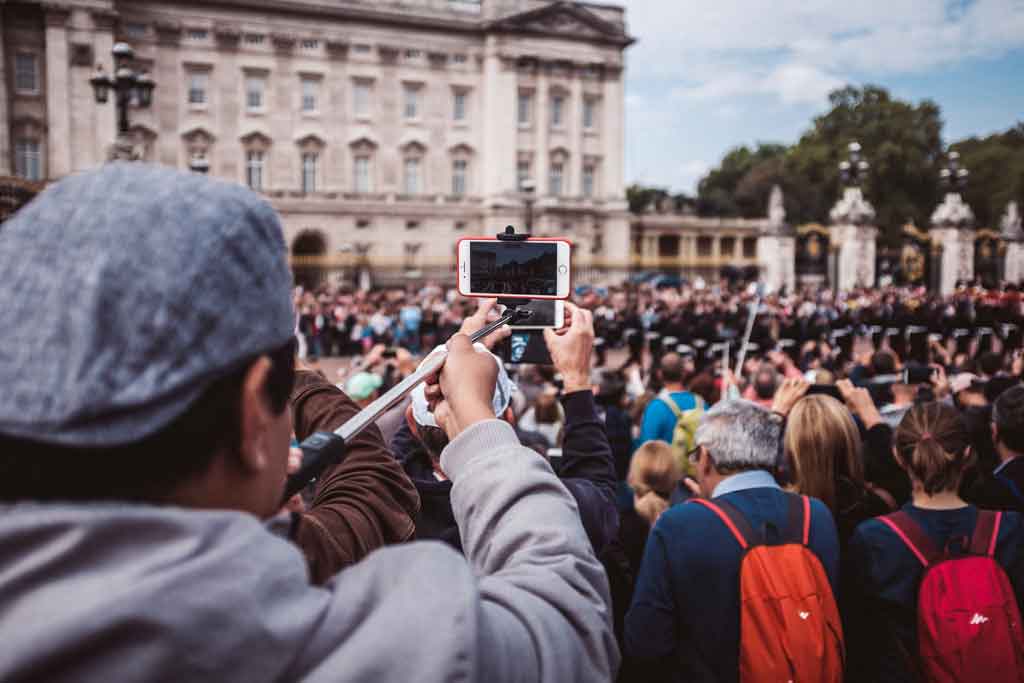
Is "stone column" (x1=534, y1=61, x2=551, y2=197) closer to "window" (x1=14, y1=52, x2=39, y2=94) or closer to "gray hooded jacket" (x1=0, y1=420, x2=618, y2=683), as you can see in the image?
"window" (x1=14, y1=52, x2=39, y2=94)

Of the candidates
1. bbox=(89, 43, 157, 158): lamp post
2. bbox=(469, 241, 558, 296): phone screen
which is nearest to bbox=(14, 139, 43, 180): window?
bbox=(89, 43, 157, 158): lamp post

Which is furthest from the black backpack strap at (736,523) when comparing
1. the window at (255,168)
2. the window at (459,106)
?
the window at (459,106)

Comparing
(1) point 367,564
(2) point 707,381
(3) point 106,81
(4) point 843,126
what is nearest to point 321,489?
(1) point 367,564

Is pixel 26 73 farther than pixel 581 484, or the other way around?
pixel 26 73

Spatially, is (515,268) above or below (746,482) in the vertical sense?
above

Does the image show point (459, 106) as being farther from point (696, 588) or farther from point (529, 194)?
point (696, 588)

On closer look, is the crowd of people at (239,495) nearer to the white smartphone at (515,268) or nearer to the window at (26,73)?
the white smartphone at (515,268)

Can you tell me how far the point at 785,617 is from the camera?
2.54 meters

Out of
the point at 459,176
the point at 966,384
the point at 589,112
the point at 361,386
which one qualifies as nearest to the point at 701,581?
the point at 361,386

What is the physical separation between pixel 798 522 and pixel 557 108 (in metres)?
45.8

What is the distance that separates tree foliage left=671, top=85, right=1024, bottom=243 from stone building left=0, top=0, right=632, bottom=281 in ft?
79.7

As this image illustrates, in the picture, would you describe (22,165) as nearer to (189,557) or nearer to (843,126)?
(189,557)

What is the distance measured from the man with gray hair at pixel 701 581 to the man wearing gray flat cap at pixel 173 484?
1638 mm

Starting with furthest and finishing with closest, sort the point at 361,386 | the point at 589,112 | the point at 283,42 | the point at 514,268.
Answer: the point at 589,112 → the point at 283,42 → the point at 361,386 → the point at 514,268
